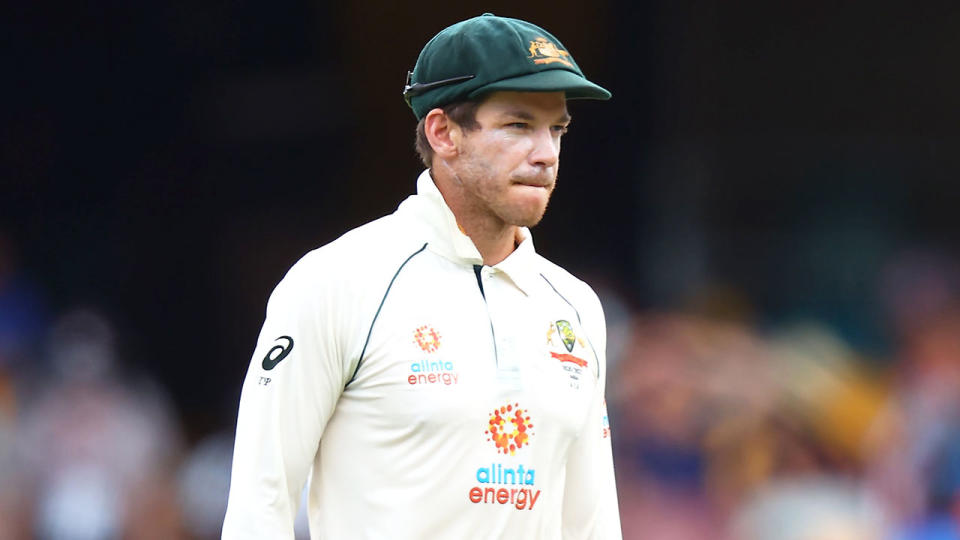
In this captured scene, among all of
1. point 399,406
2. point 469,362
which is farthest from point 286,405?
point 469,362

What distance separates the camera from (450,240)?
9.11 ft

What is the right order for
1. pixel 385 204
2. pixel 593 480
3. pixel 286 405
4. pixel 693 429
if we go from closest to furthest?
pixel 286 405, pixel 593 480, pixel 693 429, pixel 385 204

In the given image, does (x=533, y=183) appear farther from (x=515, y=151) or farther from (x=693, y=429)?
(x=693, y=429)

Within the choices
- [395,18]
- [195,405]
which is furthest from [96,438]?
[395,18]

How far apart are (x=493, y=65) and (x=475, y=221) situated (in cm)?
30

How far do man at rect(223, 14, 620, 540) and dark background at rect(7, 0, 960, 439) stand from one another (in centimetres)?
564

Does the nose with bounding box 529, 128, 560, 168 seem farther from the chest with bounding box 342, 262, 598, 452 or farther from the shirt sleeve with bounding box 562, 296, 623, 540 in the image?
the shirt sleeve with bounding box 562, 296, 623, 540

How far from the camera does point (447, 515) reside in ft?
8.55

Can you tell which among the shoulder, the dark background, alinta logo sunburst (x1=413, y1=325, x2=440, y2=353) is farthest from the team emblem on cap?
the dark background

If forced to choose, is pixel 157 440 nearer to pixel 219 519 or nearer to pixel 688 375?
pixel 219 519

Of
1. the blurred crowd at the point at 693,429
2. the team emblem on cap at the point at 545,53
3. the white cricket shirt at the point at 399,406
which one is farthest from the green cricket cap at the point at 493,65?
the blurred crowd at the point at 693,429

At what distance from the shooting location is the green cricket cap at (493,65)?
267 cm

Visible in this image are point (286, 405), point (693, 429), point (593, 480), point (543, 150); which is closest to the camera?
point (286, 405)

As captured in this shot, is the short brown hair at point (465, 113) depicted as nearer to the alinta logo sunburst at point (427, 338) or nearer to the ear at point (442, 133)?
the ear at point (442, 133)
